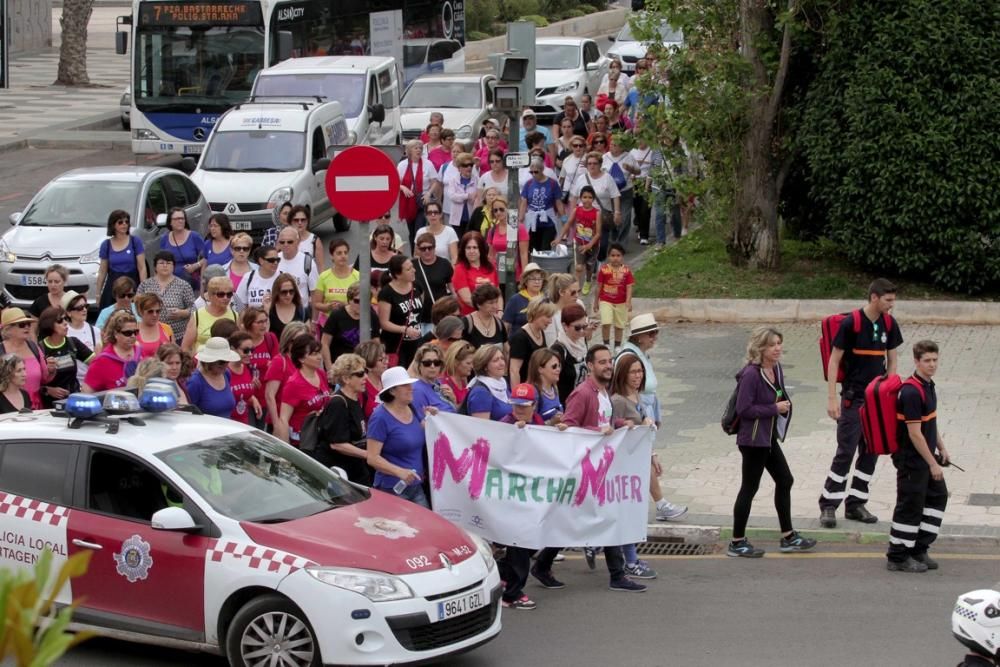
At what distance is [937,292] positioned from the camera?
60.1ft

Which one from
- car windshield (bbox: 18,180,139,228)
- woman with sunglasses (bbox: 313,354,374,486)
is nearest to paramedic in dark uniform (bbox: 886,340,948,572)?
woman with sunglasses (bbox: 313,354,374,486)

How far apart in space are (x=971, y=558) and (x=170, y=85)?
19569 mm

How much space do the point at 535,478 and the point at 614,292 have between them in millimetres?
6007

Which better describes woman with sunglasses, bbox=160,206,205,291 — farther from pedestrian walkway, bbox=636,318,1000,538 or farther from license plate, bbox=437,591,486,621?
license plate, bbox=437,591,486,621

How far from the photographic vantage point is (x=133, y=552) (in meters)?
8.41

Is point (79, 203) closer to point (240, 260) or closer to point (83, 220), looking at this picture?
A: point (83, 220)

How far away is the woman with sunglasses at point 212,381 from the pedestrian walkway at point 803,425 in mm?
3618

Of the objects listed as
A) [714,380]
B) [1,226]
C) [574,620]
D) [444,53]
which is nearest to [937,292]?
[714,380]

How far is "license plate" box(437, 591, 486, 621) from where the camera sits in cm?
818

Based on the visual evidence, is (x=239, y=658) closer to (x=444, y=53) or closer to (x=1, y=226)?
(x=1, y=226)

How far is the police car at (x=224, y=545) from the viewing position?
26.3 feet

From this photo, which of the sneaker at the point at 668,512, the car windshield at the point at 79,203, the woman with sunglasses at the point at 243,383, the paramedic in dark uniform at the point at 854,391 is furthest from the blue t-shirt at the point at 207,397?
the car windshield at the point at 79,203

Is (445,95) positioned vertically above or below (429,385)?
above

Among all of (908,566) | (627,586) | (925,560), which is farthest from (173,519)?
(925,560)
